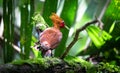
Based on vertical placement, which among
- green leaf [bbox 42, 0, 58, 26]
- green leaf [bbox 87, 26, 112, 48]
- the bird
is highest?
green leaf [bbox 42, 0, 58, 26]

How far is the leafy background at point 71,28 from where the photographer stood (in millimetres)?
933

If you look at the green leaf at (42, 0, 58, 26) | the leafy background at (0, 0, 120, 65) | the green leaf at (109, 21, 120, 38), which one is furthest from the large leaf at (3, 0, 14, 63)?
the green leaf at (109, 21, 120, 38)

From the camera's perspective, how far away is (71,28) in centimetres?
130

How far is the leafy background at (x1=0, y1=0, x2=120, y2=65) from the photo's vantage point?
0.93 meters

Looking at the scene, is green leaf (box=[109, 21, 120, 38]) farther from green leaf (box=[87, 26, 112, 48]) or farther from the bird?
the bird

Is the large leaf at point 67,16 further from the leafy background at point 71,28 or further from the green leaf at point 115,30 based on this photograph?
the green leaf at point 115,30

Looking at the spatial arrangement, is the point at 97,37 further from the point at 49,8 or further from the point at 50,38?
the point at 50,38

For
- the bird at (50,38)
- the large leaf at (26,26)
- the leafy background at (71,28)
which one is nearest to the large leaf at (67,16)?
the leafy background at (71,28)

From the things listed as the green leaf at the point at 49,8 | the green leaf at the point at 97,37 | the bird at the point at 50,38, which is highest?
the green leaf at the point at 49,8

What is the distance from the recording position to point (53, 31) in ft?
2.52

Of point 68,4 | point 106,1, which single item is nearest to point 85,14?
point 106,1

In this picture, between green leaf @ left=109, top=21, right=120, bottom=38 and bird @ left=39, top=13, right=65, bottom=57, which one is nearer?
bird @ left=39, top=13, right=65, bottom=57

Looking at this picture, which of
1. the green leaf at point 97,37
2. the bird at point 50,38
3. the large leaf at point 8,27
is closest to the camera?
the bird at point 50,38

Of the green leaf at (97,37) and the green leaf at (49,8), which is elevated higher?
the green leaf at (49,8)
